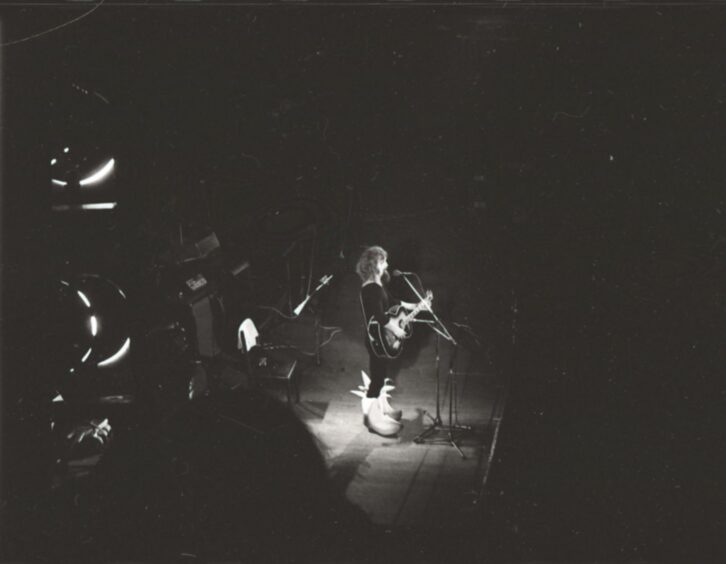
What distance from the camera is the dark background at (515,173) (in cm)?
251

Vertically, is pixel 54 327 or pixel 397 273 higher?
pixel 397 273

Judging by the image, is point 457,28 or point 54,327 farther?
point 54,327

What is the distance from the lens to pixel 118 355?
107 inches

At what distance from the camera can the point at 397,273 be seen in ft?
8.62

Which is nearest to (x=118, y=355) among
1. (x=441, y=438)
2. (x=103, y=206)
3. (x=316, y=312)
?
(x=103, y=206)

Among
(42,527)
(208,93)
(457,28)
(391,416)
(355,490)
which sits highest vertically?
(457,28)

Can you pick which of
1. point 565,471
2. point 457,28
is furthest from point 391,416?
point 457,28

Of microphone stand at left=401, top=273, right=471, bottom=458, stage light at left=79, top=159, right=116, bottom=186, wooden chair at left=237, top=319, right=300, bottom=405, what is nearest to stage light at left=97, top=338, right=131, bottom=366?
wooden chair at left=237, top=319, right=300, bottom=405

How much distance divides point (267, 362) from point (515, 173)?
1533 millimetres

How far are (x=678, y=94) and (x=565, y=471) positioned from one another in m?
1.87

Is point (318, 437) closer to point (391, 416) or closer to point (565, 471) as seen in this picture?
A: point (391, 416)

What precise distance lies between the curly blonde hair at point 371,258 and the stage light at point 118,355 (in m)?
1.26

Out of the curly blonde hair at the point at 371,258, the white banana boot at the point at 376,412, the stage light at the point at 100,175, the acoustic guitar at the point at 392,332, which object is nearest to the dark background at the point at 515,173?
the stage light at the point at 100,175

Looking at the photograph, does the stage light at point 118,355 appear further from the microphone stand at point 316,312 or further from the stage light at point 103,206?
the microphone stand at point 316,312
